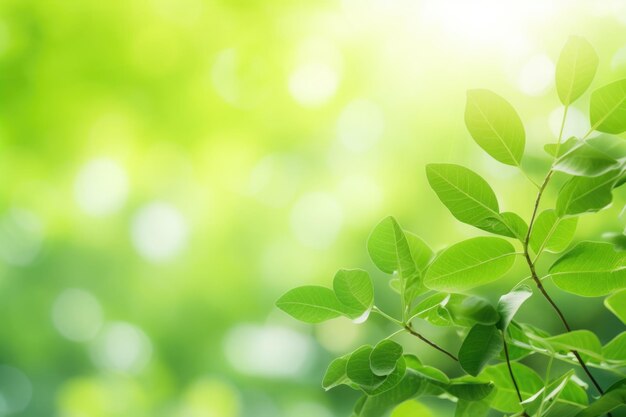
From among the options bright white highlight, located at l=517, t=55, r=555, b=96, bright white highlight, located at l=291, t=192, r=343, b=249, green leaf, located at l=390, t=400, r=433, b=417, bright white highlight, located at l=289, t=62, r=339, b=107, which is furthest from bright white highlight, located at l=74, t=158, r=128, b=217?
green leaf, located at l=390, t=400, r=433, b=417


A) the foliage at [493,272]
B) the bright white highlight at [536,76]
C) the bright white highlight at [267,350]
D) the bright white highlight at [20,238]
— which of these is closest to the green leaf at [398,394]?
the foliage at [493,272]

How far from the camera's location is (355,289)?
1.32 feet

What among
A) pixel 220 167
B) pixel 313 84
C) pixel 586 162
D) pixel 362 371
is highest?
pixel 313 84

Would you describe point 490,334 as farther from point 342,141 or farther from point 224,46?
point 224,46

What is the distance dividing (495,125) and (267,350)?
2809 mm

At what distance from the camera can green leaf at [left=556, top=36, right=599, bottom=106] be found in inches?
14.3

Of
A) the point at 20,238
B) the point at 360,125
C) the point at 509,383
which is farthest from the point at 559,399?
the point at 20,238

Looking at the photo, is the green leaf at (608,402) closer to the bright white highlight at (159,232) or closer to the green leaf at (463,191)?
the green leaf at (463,191)

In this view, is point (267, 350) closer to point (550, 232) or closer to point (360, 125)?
point (360, 125)

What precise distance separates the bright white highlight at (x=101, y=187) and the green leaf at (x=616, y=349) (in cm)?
330

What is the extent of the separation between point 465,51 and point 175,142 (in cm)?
169

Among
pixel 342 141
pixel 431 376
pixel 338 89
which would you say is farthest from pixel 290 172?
pixel 431 376

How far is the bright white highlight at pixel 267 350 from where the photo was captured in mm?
2990

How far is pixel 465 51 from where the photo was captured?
136 inches
